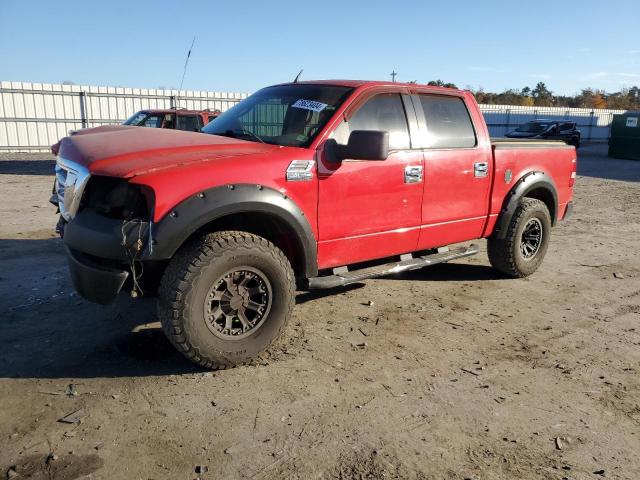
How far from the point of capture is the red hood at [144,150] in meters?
3.17

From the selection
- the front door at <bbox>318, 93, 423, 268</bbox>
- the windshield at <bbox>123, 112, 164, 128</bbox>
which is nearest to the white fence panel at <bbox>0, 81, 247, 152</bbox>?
the windshield at <bbox>123, 112, 164, 128</bbox>

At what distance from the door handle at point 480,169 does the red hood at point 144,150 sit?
2.11 m

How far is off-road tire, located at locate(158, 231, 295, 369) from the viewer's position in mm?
3223

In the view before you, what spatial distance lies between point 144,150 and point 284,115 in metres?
1.31

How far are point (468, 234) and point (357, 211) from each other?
60.9 inches

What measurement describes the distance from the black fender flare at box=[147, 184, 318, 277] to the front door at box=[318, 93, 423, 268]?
0.27 m

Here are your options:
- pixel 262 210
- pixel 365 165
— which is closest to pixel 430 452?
pixel 262 210

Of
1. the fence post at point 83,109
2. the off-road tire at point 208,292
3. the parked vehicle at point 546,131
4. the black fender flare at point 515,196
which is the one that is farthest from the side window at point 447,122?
→ the parked vehicle at point 546,131

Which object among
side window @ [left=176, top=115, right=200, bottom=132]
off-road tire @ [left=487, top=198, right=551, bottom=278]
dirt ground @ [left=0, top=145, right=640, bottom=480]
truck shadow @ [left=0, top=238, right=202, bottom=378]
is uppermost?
side window @ [left=176, top=115, right=200, bottom=132]

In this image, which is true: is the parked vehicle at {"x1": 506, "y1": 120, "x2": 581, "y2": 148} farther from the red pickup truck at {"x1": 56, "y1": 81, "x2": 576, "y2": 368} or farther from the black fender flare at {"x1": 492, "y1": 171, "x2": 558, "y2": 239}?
the red pickup truck at {"x1": 56, "y1": 81, "x2": 576, "y2": 368}

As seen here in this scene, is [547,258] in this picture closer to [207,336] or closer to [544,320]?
[544,320]

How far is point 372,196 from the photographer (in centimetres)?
411

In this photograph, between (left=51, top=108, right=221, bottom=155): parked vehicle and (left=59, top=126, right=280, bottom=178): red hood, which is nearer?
(left=59, top=126, right=280, bottom=178): red hood

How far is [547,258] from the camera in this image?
6625 millimetres
